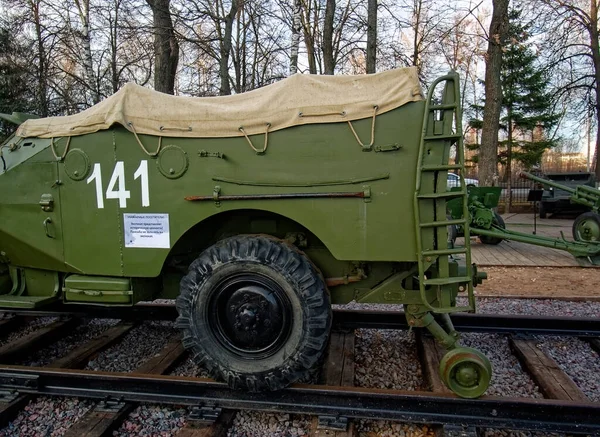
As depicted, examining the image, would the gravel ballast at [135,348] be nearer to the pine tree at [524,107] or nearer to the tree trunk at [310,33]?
the tree trunk at [310,33]

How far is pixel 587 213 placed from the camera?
9391mm

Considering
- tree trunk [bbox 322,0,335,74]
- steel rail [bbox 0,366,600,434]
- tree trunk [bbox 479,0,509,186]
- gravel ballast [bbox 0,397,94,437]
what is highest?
tree trunk [bbox 322,0,335,74]

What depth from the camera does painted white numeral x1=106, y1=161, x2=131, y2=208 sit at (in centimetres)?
316

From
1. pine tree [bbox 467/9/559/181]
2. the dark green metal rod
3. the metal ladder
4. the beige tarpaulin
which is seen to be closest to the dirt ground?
the dark green metal rod

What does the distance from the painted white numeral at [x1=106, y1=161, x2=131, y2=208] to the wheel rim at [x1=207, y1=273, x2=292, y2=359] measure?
0.92 metres

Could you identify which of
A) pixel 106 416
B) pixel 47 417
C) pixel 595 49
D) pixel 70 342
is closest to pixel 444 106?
pixel 106 416

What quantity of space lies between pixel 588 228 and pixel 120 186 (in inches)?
374

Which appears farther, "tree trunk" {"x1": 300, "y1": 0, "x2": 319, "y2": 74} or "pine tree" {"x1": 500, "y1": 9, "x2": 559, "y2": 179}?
"pine tree" {"x1": 500, "y1": 9, "x2": 559, "y2": 179}

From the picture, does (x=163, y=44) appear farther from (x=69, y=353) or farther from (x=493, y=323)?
(x=493, y=323)

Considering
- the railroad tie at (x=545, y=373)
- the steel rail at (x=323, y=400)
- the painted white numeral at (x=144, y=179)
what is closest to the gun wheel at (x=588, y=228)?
the railroad tie at (x=545, y=373)

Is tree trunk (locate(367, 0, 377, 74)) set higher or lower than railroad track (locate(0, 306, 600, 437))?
higher

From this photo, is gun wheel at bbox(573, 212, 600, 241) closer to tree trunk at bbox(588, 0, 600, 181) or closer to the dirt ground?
the dirt ground

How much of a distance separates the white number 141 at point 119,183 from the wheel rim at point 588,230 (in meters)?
9.27

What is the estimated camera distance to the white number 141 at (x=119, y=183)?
10.2 ft
